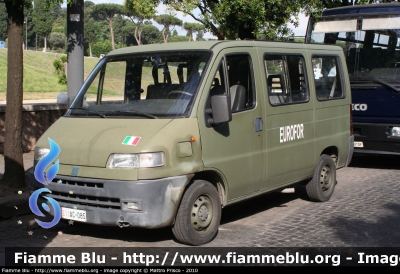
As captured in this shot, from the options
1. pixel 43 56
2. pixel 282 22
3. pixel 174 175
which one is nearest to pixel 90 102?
pixel 174 175

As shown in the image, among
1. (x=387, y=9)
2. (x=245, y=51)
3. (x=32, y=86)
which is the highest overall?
(x=387, y=9)

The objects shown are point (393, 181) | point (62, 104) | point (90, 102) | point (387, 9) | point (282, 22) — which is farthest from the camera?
point (282, 22)

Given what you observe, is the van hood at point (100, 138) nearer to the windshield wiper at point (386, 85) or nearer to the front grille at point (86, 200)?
the front grille at point (86, 200)

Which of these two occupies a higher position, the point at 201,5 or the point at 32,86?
the point at 201,5

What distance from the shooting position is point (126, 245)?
6383mm

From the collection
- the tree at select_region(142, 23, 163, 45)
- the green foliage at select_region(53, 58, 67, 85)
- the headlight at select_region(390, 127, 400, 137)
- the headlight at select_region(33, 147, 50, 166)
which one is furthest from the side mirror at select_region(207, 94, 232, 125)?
the tree at select_region(142, 23, 163, 45)

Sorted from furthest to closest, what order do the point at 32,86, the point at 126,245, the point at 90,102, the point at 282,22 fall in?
the point at 32,86 < the point at 282,22 < the point at 90,102 < the point at 126,245

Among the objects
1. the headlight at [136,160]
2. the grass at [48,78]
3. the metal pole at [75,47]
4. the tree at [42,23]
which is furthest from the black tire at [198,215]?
the tree at [42,23]

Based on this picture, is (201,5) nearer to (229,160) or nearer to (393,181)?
(393,181)

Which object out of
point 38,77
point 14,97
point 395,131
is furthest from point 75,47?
point 38,77

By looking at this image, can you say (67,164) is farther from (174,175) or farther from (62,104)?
(62,104)

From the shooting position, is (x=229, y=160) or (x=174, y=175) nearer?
(x=174, y=175)

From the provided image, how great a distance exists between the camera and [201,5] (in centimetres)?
1472

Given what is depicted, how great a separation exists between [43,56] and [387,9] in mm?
52516
